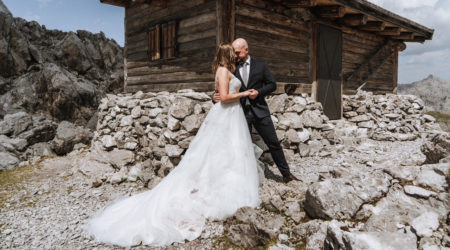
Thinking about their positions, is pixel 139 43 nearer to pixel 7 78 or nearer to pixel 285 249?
pixel 285 249

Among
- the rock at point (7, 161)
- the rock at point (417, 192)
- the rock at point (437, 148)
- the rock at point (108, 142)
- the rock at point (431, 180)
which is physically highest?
the rock at point (437, 148)

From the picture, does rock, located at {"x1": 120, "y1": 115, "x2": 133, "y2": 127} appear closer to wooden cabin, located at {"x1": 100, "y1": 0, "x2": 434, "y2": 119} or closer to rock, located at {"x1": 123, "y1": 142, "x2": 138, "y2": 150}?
rock, located at {"x1": 123, "y1": 142, "x2": 138, "y2": 150}

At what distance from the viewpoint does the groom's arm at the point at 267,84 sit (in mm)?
4270

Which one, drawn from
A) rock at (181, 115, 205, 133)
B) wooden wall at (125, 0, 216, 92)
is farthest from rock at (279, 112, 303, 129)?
rock at (181, 115, 205, 133)

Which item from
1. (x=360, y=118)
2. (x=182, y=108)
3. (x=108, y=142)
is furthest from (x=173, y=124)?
(x=360, y=118)

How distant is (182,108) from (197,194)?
8.15 feet

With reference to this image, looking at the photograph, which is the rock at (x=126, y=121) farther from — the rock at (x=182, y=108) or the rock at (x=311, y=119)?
the rock at (x=311, y=119)

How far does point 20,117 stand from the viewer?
11195 millimetres

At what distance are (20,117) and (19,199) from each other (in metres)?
7.59

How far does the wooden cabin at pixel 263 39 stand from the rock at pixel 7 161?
4077mm

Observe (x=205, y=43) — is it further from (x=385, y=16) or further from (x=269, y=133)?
(x=385, y=16)

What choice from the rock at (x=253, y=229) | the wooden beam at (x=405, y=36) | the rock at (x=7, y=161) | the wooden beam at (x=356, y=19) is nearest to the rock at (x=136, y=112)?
the rock at (x=7, y=161)

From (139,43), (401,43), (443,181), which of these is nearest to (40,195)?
(139,43)

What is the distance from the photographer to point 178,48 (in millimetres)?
7297
